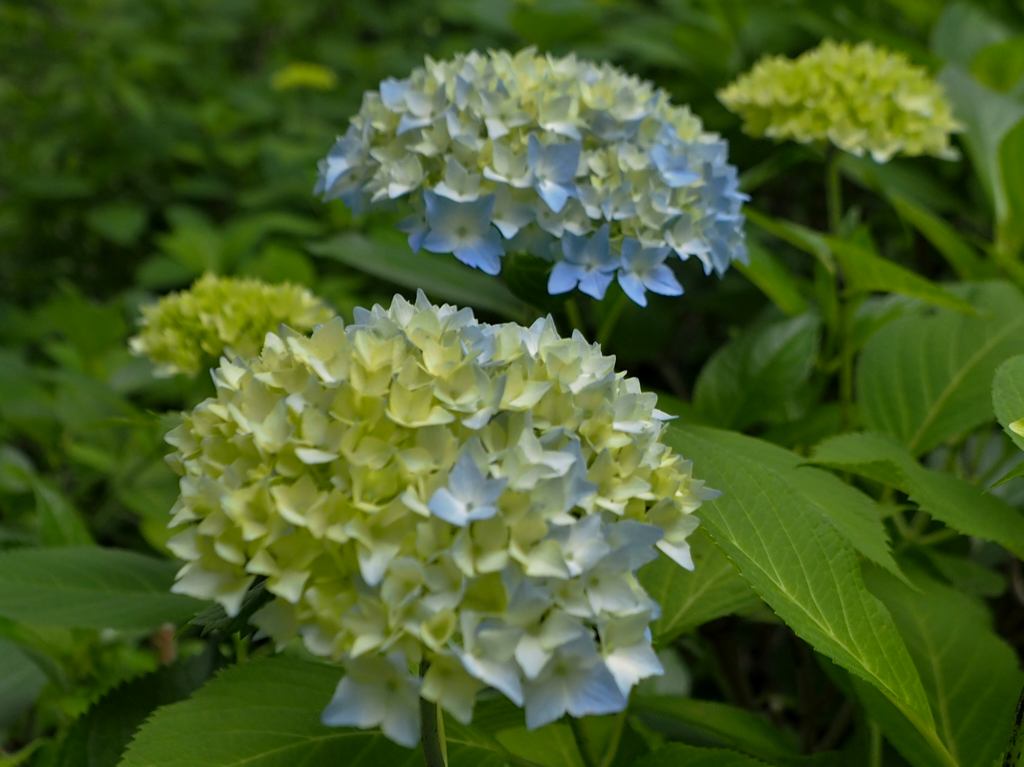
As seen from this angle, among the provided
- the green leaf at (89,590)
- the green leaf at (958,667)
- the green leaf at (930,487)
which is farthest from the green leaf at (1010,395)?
the green leaf at (89,590)

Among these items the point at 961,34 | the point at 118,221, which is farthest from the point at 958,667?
the point at 118,221

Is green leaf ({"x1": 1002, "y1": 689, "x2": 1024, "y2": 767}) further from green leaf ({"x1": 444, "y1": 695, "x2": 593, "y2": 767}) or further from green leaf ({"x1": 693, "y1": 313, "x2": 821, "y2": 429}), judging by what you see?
green leaf ({"x1": 693, "y1": 313, "x2": 821, "y2": 429})

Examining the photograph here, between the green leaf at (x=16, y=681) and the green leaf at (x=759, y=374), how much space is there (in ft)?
2.61

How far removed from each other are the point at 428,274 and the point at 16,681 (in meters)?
0.70

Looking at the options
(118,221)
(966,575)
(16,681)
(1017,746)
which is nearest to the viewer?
(1017,746)

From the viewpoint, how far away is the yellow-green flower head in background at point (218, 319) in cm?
134

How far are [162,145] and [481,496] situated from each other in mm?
2569

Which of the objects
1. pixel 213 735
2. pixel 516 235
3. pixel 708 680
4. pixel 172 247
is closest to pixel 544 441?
pixel 213 735

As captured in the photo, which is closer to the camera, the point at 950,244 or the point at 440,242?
the point at 440,242

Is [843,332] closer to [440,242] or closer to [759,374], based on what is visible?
[759,374]

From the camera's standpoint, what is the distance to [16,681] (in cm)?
121

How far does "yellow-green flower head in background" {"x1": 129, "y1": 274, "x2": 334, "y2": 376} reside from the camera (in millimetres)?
1338

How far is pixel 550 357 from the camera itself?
0.82 meters

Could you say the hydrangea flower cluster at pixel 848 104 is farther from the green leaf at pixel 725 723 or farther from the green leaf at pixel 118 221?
the green leaf at pixel 118 221
